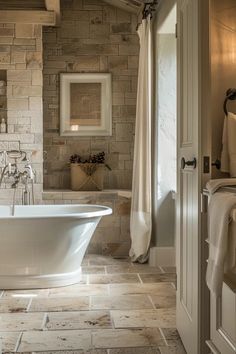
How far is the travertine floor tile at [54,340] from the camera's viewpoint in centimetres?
249

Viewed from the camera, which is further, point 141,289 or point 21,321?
point 141,289

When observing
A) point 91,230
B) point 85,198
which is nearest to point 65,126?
point 85,198

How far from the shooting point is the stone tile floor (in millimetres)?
2520

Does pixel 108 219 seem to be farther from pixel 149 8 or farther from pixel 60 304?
pixel 149 8

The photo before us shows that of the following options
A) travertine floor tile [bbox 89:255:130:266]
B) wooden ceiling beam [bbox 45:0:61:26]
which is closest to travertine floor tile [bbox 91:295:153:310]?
travertine floor tile [bbox 89:255:130:266]

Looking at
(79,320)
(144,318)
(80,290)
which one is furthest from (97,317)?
(80,290)

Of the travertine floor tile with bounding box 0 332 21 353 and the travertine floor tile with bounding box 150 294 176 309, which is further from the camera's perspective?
the travertine floor tile with bounding box 150 294 176 309

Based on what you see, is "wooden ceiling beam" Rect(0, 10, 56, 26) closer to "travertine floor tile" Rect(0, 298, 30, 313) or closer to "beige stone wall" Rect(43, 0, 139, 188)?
"beige stone wall" Rect(43, 0, 139, 188)

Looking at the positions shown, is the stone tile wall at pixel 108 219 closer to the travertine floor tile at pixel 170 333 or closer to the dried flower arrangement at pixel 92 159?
the dried flower arrangement at pixel 92 159

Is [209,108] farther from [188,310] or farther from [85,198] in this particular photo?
[85,198]

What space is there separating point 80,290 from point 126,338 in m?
1.09

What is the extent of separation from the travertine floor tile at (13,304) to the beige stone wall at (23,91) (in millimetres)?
1719

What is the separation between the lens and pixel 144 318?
9.71ft

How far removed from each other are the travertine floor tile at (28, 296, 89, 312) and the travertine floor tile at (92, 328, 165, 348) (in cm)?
51
